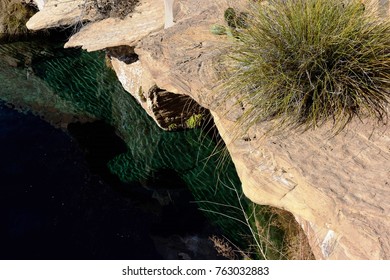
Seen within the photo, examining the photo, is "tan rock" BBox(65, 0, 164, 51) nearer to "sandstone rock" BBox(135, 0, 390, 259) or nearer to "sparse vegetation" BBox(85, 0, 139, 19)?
"sparse vegetation" BBox(85, 0, 139, 19)

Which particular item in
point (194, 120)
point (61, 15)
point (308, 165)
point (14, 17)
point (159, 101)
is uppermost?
point (308, 165)

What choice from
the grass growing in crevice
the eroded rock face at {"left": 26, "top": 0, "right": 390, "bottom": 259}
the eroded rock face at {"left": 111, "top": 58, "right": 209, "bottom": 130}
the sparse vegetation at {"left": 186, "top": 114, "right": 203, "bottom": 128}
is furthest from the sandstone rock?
the sparse vegetation at {"left": 186, "top": 114, "right": 203, "bottom": 128}

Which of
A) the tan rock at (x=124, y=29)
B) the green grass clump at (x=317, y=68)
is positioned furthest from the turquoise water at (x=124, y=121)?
the green grass clump at (x=317, y=68)

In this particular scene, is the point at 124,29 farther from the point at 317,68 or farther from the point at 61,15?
the point at 317,68

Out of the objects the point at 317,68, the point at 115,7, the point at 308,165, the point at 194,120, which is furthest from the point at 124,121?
the point at 308,165

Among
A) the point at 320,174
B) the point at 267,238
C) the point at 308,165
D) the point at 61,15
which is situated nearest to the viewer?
the point at 320,174
